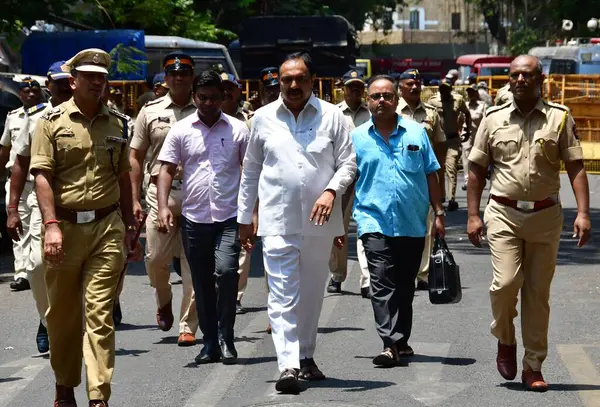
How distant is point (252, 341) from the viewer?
10.2 m

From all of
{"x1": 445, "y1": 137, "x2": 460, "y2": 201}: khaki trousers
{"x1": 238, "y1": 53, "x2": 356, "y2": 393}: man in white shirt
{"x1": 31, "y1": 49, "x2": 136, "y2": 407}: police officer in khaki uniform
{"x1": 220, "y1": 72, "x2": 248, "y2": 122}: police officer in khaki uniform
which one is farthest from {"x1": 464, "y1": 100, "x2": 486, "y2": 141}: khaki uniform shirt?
{"x1": 31, "y1": 49, "x2": 136, "y2": 407}: police officer in khaki uniform

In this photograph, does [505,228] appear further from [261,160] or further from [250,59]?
[250,59]

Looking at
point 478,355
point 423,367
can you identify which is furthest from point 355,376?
point 478,355

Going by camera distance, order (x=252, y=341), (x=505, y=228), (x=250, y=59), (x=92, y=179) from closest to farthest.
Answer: (x=92, y=179)
(x=505, y=228)
(x=252, y=341)
(x=250, y=59)

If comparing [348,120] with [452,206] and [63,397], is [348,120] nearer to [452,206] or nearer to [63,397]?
[63,397]

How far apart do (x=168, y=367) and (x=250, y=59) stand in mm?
25486

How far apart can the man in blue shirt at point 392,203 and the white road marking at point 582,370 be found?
3.46 feet

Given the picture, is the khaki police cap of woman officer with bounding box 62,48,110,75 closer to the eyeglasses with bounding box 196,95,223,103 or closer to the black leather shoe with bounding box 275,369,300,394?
the eyeglasses with bounding box 196,95,223,103

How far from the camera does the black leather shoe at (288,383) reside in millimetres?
8047

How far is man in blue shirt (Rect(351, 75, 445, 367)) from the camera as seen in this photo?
9156mm

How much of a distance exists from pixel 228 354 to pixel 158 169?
1.73 meters

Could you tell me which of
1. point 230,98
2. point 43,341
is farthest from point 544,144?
point 230,98

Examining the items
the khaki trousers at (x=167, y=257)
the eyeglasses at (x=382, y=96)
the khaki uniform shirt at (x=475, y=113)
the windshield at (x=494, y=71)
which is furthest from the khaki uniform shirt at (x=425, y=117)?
the windshield at (x=494, y=71)

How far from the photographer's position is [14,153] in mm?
11438
